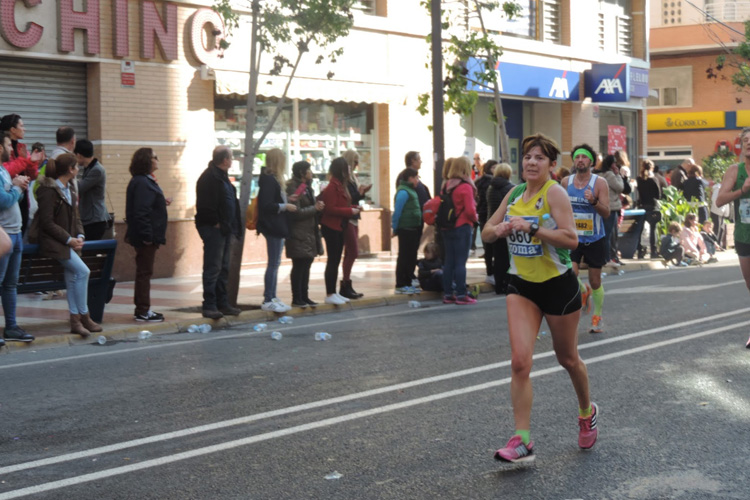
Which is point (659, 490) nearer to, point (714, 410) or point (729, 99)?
point (714, 410)

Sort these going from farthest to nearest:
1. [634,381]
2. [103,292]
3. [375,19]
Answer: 1. [375,19]
2. [103,292]
3. [634,381]

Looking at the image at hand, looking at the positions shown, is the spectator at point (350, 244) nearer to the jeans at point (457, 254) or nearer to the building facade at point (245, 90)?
the jeans at point (457, 254)

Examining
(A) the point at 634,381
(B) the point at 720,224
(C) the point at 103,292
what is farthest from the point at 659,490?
(B) the point at 720,224

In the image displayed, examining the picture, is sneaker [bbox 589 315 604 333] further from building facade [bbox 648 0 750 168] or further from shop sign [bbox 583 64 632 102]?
building facade [bbox 648 0 750 168]

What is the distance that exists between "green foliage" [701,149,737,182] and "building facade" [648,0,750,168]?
576 cm

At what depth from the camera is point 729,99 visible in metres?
50.5

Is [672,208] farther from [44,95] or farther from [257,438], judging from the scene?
[257,438]

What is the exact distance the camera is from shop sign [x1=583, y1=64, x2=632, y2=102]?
27562 millimetres

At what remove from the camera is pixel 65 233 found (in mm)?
10977

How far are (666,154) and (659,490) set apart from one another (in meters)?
49.1

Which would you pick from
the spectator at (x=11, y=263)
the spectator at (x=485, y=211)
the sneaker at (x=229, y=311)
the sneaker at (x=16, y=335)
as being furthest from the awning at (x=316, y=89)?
the sneaker at (x=16, y=335)

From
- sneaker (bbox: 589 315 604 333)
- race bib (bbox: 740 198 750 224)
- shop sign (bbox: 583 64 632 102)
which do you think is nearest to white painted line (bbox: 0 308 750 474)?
sneaker (bbox: 589 315 604 333)

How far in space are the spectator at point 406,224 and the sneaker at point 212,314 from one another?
3260 mm

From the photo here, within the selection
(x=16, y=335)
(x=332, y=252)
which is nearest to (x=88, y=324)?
(x=16, y=335)
